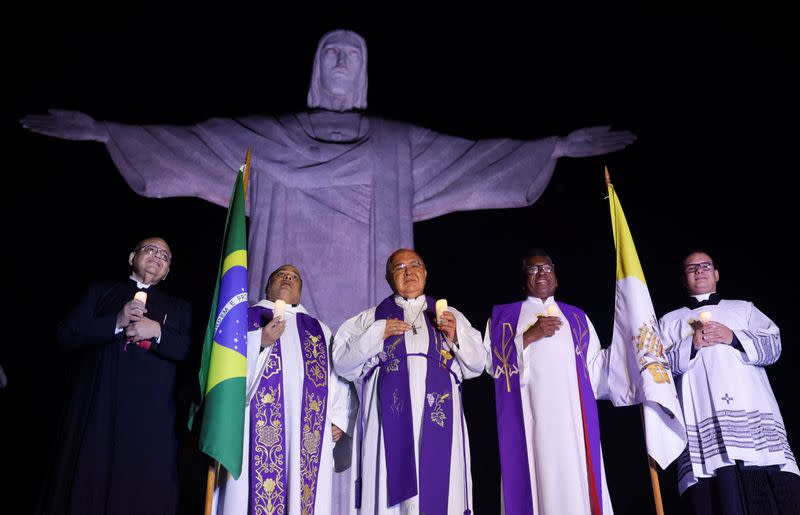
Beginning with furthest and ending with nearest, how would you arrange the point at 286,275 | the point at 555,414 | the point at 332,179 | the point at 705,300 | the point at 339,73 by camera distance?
the point at 339,73 → the point at 332,179 → the point at 705,300 → the point at 286,275 → the point at 555,414

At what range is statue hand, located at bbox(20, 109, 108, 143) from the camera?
5452mm

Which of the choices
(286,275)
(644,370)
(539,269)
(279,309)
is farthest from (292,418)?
(644,370)

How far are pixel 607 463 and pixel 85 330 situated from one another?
371 cm

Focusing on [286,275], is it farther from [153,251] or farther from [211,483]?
[211,483]

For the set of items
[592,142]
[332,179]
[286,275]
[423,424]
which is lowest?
[423,424]

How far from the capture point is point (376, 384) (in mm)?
4312

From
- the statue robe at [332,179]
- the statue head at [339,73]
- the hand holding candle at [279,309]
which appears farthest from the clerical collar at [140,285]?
the statue head at [339,73]

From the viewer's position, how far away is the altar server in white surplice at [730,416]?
4426mm

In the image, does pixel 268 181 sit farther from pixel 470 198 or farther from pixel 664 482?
pixel 664 482

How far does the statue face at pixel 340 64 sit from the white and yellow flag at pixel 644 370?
8.37ft

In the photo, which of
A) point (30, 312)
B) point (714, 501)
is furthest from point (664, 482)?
point (30, 312)

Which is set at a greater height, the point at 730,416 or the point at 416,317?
the point at 416,317

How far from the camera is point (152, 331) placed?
4.09 m

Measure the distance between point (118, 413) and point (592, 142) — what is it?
360cm
